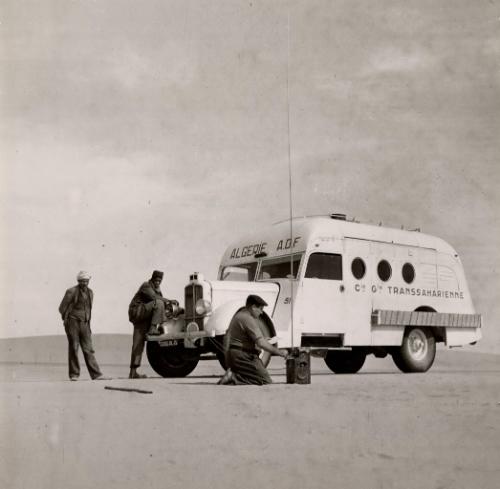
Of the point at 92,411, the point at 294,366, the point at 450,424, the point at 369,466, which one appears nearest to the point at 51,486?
the point at 369,466

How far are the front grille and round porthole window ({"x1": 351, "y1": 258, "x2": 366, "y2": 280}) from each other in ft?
9.84

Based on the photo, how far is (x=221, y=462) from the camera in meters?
5.51

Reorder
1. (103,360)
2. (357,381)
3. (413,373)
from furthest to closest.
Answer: (103,360), (413,373), (357,381)

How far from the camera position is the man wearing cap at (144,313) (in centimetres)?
1320

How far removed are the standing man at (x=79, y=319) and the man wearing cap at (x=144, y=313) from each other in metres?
0.74

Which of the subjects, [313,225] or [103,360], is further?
[103,360]

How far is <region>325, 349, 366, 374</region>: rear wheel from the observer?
15992mm

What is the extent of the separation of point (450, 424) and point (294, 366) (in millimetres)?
4112

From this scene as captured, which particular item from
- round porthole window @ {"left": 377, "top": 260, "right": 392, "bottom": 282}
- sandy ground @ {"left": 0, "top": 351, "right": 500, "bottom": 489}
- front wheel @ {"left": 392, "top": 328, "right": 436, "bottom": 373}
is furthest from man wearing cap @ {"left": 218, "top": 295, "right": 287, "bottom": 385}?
front wheel @ {"left": 392, "top": 328, "right": 436, "bottom": 373}

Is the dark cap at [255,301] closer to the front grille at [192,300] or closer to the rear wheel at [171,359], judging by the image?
the front grille at [192,300]

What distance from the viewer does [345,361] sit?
1606 centimetres

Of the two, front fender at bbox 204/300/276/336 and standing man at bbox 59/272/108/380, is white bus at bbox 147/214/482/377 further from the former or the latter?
standing man at bbox 59/272/108/380

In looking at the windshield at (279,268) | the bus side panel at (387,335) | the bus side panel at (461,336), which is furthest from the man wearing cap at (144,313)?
the bus side panel at (461,336)

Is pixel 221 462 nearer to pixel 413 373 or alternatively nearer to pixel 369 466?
pixel 369 466
